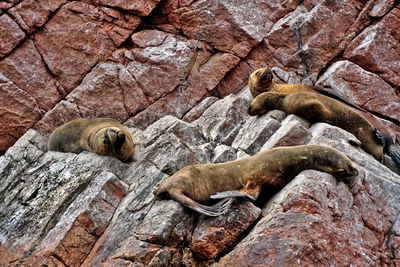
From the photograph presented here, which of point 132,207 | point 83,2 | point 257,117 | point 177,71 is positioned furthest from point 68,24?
point 132,207

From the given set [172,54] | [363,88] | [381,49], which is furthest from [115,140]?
[381,49]

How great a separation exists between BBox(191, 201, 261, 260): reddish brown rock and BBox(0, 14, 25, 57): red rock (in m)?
8.27

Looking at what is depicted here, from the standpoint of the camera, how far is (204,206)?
23.3 ft

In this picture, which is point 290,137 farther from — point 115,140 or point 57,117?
point 57,117

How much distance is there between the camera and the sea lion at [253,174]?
24.0ft

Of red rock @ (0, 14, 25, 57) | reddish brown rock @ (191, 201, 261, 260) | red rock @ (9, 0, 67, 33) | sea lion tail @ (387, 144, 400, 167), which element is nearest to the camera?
reddish brown rock @ (191, 201, 261, 260)

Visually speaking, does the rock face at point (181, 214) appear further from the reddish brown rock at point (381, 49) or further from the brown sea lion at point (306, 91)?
the reddish brown rock at point (381, 49)

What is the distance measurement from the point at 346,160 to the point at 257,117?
3.71 meters

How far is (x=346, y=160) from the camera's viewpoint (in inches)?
289

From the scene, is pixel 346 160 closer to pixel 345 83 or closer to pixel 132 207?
pixel 132 207

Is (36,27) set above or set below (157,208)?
above

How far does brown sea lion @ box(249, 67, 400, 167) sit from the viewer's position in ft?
34.7

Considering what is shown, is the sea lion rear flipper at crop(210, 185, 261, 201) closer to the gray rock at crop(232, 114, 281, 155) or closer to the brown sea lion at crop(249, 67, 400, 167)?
the gray rock at crop(232, 114, 281, 155)

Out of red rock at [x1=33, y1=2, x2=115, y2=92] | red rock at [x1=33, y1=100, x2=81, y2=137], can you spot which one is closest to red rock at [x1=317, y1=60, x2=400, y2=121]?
red rock at [x1=33, y1=2, x2=115, y2=92]
